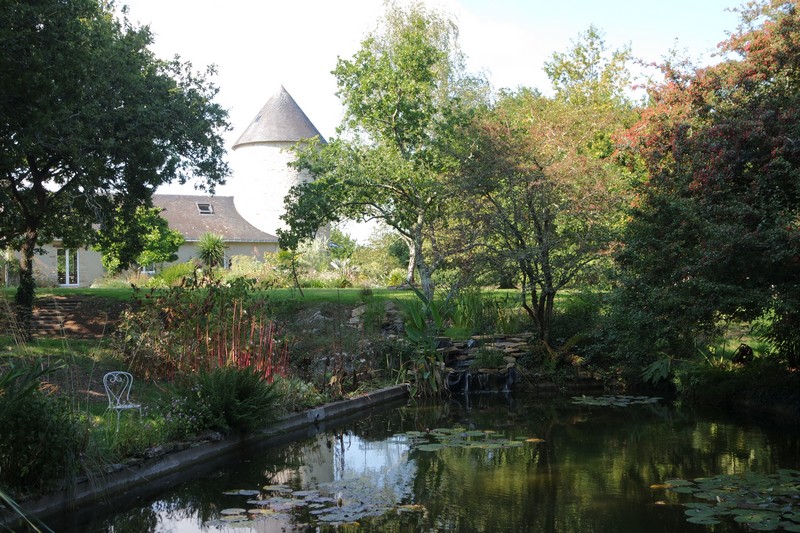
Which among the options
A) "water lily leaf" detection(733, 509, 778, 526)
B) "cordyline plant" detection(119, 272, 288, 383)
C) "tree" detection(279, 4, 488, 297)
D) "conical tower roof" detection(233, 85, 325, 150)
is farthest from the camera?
"conical tower roof" detection(233, 85, 325, 150)

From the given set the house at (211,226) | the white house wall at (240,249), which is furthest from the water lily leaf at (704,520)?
the white house wall at (240,249)

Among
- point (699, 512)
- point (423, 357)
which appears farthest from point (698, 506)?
point (423, 357)

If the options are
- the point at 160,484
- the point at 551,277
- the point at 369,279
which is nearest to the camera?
the point at 160,484

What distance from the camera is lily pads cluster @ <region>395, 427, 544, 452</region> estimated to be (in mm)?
8570

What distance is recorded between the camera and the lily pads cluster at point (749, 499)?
5.44 meters

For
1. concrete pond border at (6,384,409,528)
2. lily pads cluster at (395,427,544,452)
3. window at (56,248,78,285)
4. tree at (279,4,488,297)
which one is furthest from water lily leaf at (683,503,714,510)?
window at (56,248,78,285)

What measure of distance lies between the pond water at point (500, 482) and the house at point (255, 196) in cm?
3004

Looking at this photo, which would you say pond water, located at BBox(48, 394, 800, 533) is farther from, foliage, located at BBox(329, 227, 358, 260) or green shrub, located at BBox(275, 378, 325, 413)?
foliage, located at BBox(329, 227, 358, 260)

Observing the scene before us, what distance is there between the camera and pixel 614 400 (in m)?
12.4

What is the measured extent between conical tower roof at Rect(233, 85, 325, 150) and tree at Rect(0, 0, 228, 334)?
22.7m

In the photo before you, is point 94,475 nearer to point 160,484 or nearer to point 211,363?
point 160,484

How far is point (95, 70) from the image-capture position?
533 inches

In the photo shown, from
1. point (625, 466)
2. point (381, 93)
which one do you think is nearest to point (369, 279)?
point (381, 93)

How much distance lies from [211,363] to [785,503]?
253 inches
